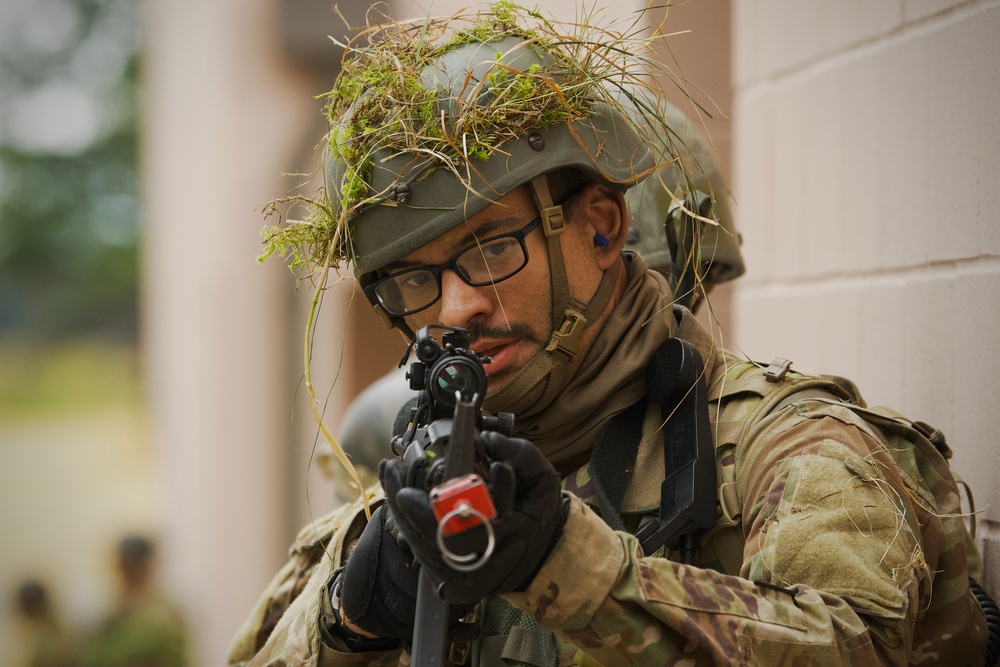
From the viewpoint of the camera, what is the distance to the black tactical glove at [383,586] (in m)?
2.04

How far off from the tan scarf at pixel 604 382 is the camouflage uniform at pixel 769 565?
6 centimetres

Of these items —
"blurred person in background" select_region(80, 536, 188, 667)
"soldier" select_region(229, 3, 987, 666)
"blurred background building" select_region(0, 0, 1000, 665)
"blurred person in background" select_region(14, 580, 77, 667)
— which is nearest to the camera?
"soldier" select_region(229, 3, 987, 666)

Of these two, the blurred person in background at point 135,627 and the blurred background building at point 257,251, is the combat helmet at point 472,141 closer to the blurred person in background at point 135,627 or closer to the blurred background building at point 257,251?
the blurred background building at point 257,251

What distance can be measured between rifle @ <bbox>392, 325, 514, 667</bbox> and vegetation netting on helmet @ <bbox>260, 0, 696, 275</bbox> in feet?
1.76

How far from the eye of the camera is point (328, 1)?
8445 millimetres

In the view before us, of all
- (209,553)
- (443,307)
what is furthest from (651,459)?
(209,553)

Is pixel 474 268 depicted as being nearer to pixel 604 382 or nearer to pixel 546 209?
pixel 546 209

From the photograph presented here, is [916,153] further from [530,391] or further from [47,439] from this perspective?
[47,439]

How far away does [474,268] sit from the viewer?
2324 millimetres

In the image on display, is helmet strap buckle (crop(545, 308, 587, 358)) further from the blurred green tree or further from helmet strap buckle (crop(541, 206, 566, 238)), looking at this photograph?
the blurred green tree

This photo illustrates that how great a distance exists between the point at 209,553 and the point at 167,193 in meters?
4.08

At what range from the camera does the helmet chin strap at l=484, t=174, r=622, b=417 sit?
236 cm

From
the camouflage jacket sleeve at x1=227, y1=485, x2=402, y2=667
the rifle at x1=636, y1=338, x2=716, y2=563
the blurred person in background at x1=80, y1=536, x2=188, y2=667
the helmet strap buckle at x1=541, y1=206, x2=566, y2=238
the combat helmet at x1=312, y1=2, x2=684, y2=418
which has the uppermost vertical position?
the combat helmet at x1=312, y1=2, x2=684, y2=418

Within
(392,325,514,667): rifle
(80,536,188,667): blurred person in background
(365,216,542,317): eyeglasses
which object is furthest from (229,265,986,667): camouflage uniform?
(80,536,188,667): blurred person in background
